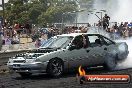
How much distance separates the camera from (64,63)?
1359 centimetres

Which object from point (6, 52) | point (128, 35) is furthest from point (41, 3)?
point (6, 52)

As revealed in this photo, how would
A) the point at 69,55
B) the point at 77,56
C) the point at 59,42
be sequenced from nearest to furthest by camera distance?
the point at 69,55 → the point at 77,56 → the point at 59,42

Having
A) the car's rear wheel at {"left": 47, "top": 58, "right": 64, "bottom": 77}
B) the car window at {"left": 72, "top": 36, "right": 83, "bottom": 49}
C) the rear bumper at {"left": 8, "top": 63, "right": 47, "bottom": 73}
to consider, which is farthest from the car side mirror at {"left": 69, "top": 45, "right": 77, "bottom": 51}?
the rear bumper at {"left": 8, "top": 63, "right": 47, "bottom": 73}

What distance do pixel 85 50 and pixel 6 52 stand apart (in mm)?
3877

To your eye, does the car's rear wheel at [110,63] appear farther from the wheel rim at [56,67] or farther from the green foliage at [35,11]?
the green foliage at [35,11]

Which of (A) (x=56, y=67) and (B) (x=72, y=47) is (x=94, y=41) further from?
(A) (x=56, y=67)

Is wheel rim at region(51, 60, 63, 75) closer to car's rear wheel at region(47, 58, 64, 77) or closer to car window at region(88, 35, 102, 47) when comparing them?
car's rear wheel at region(47, 58, 64, 77)

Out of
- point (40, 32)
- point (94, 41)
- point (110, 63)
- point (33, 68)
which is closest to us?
point (33, 68)

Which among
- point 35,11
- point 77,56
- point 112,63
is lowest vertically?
point 112,63

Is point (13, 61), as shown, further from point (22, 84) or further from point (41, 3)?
point (41, 3)

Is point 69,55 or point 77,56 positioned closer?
point 69,55

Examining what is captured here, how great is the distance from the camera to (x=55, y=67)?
1335cm

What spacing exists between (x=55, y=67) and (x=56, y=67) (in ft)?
0.13

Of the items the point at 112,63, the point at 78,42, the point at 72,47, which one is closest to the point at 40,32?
the point at 112,63
